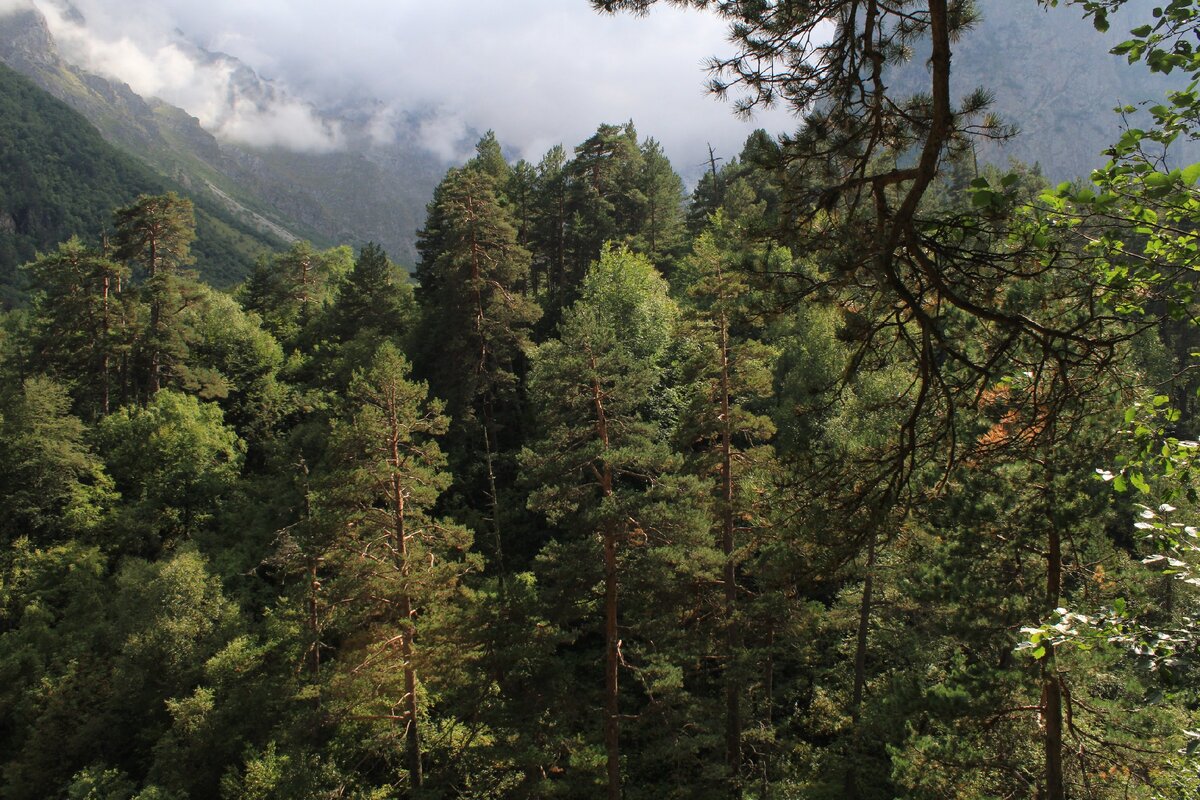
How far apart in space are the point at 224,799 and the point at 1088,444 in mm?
20073

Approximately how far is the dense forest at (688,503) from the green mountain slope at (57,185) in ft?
244

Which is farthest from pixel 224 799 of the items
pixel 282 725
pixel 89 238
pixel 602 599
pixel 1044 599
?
pixel 89 238

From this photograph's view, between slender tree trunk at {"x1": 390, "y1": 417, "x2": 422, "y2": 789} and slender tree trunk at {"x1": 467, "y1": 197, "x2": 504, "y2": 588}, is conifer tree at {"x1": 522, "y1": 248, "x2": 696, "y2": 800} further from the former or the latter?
slender tree trunk at {"x1": 467, "y1": 197, "x2": 504, "y2": 588}

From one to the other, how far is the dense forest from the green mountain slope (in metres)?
74.4

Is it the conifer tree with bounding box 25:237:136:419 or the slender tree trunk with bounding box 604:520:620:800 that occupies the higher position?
the conifer tree with bounding box 25:237:136:419

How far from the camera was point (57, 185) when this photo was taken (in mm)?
104188

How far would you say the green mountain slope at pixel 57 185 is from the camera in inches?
3905

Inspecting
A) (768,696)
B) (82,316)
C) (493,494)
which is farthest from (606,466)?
(82,316)

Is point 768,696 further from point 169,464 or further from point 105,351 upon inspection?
point 105,351

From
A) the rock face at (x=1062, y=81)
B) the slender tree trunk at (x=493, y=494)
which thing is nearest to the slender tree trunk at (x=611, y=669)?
the slender tree trunk at (x=493, y=494)

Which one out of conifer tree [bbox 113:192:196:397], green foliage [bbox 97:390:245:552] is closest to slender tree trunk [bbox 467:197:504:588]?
green foliage [bbox 97:390:245:552]

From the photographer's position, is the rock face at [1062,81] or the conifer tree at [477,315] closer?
the conifer tree at [477,315]

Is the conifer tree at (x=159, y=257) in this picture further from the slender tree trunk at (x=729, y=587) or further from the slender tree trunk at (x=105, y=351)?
the slender tree trunk at (x=729, y=587)

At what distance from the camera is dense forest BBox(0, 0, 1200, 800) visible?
3.77 meters
